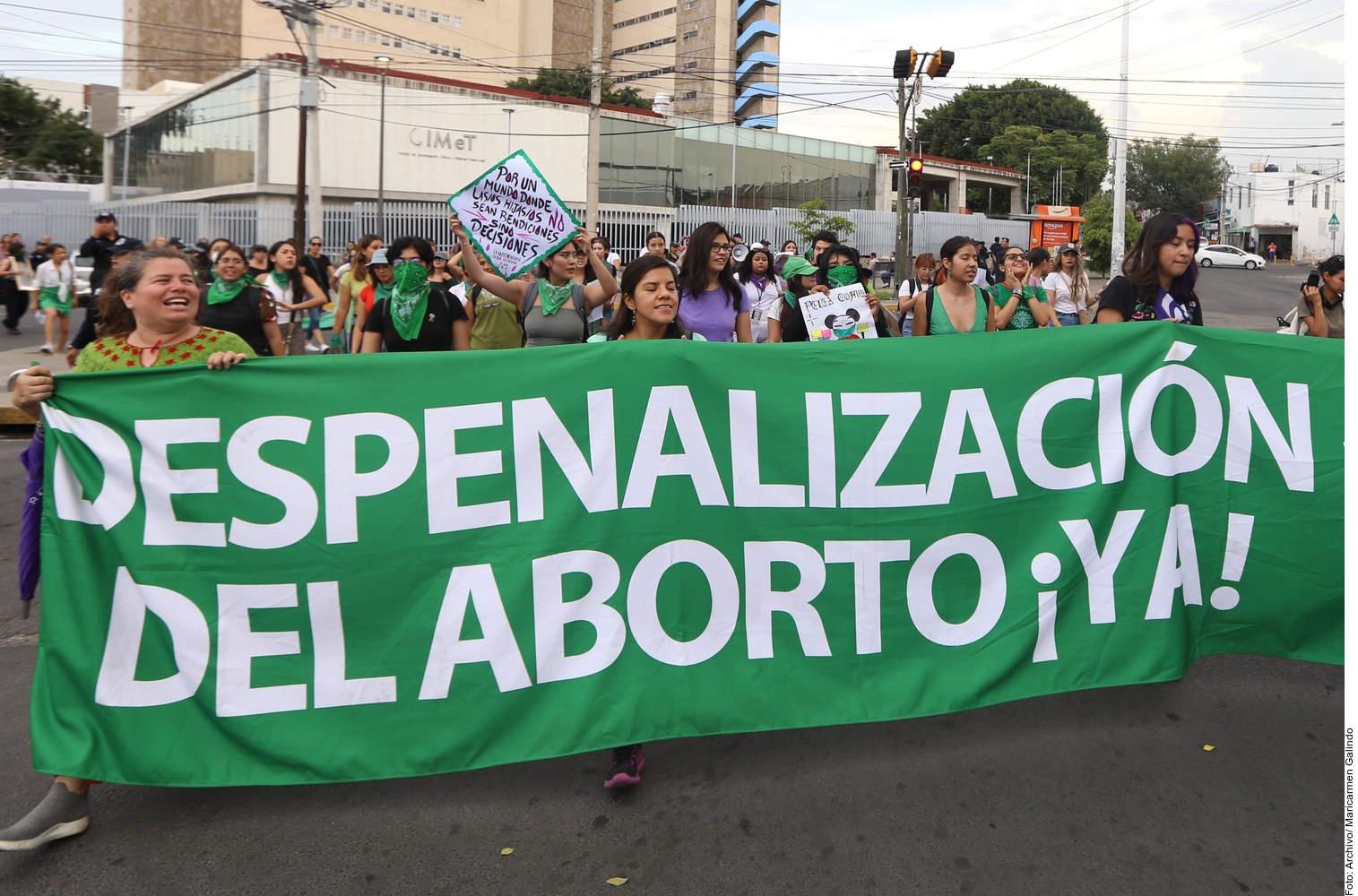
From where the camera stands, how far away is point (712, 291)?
5992mm

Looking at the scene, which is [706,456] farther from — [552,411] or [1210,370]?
[1210,370]

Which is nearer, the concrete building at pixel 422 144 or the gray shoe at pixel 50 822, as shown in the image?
the gray shoe at pixel 50 822

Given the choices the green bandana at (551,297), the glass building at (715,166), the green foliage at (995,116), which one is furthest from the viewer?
the green foliage at (995,116)

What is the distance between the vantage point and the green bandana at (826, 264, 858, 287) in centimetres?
686

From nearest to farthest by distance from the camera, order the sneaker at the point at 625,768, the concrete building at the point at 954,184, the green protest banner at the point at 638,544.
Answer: the green protest banner at the point at 638,544 → the sneaker at the point at 625,768 → the concrete building at the point at 954,184

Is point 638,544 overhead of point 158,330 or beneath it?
beneath

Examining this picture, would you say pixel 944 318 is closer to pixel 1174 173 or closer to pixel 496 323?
pixel 496 323

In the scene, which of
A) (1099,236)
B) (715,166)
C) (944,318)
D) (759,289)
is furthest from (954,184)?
(944,318)

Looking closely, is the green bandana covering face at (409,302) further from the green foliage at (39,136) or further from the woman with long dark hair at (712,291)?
the green foliage at (39,136)

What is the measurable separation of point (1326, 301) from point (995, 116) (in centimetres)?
8212

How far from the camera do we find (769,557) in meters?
3.62

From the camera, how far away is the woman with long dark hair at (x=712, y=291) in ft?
19.4

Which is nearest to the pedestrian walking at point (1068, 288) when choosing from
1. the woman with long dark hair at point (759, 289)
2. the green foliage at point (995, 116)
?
the woman with long dark hair at point (759, 289)

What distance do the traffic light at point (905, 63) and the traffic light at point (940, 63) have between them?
0.67m
